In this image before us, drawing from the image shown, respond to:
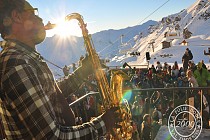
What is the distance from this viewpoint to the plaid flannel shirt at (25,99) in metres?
1.58

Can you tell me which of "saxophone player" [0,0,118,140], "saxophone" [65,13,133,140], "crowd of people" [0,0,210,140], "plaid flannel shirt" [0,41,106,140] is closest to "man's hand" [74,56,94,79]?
"saxophone" [65,13,133,140]

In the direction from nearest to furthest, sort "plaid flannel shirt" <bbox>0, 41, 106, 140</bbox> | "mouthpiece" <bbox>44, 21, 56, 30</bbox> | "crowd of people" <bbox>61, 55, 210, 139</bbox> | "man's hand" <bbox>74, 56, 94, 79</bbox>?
"plaid flannel shirt" <bbox>0, 41, 106, 140</bbox>, "mouthpiece" <bbox>44, 21, 56, 30</bbox>, "man's hand" <bbox>74, 56, 94, 79</bbox>, "crowd of people" <bbox>61, 55, 210, 139</bbox>

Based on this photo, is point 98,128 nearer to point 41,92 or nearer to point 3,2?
point 41,92

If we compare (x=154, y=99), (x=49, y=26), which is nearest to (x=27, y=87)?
(x=49, y=26)

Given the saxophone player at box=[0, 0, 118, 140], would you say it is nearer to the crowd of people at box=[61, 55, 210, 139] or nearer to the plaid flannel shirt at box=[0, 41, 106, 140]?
the plaid flannel shirt at box=[0, 41, 106, 140]

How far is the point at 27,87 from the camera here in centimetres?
158

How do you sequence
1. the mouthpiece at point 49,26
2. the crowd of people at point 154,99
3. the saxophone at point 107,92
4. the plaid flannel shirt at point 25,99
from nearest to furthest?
the plaid flannel shirt at point 25,99 < the mouthpiece at point 49,26 < the saxophone at point 107,92 < the crowd of people at point 154,99

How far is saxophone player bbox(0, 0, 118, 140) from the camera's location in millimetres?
1583

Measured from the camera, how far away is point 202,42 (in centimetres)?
5750

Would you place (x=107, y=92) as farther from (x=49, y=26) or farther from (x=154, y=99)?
(x=154, y=99)

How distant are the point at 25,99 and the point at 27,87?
7 centimetres

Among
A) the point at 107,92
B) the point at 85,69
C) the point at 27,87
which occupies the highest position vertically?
the point at 27,87

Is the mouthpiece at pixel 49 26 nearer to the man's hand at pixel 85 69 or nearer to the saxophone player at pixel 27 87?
the saxophone player at pixel 27 87

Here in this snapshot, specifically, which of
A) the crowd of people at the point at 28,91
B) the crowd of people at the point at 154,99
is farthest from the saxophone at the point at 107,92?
the crowd of people at the point at 154,99
